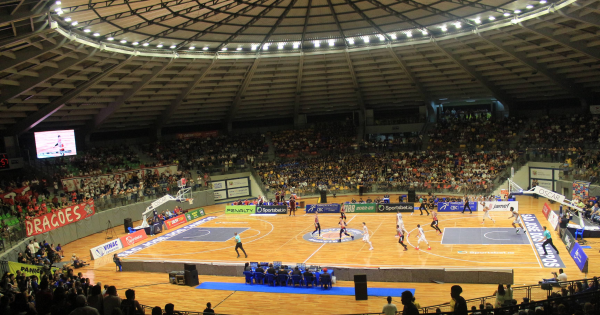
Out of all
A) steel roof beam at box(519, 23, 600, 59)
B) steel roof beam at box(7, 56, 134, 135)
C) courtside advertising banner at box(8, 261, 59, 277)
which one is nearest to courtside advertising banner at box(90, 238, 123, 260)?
courtside advertising banner at box(8, 261, 59, 277)

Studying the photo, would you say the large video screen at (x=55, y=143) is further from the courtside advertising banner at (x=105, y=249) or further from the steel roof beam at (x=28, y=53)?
the steel roof beam at (x=28, y=53)

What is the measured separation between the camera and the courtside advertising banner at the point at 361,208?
3616 cm

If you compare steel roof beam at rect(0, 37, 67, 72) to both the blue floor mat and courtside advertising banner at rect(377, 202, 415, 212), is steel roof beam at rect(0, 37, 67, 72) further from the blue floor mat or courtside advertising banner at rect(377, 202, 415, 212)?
courtside advertising banner at rect(377, 202, 415, 212)

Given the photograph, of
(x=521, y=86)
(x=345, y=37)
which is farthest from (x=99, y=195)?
(x=521, y=86)

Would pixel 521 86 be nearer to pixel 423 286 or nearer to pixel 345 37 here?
pixel 345 37

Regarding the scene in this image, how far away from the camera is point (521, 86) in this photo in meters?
43.6

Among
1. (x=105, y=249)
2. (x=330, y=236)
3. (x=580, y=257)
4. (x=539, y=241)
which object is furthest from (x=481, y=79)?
(x=105, y=249)

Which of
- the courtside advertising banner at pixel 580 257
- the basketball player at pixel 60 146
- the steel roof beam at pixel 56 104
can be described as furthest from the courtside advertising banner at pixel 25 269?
the courtside advertising banner at pixel 580 257

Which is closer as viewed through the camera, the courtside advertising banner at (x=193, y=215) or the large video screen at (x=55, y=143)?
the courtside advertising banner at (x=193, y=215)

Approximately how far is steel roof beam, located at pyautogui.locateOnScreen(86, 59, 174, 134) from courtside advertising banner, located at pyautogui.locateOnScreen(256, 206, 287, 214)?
1345cm

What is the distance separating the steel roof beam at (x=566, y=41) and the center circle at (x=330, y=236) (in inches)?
673

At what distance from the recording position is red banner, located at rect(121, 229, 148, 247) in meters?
29.6

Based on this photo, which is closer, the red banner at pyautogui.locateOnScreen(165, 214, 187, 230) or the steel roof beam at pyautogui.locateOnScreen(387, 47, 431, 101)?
the red banner at pyautogui.locateOnScreen(165, 214, 187, 230)

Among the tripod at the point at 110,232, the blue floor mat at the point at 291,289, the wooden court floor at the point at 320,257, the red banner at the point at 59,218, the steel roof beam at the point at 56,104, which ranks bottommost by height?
the blue floor mat at the point at 291,289
